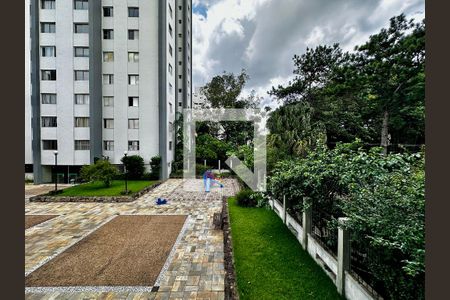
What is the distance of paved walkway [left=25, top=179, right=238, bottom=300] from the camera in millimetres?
4777

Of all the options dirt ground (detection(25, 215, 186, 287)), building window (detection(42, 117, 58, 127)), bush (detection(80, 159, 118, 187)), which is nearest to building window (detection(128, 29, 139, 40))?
building window (detection(42, 117, 58, 127))

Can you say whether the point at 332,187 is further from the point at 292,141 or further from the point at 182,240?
the point at 292,141

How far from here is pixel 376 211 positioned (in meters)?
3.72

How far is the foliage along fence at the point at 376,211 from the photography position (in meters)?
2.99

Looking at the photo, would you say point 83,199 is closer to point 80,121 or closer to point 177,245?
point 177,245

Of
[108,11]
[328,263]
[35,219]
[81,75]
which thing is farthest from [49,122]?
[328,263]

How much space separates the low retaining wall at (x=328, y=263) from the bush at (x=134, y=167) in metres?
16.4

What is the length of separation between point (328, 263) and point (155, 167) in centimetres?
1843

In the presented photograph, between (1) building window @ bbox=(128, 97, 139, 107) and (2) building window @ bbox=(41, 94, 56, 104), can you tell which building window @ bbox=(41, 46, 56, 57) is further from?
(1) building window @ bbox=(128, 97, 139, 107)

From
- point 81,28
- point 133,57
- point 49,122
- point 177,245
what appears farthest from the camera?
point 133,57

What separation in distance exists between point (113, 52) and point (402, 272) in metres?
25.3

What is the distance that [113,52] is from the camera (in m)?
21.2

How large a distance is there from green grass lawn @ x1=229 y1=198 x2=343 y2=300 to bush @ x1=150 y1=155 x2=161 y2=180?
14260 millimetres

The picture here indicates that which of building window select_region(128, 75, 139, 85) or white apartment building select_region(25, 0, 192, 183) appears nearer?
white apartment building select_region(25, 0, 192, 183)
